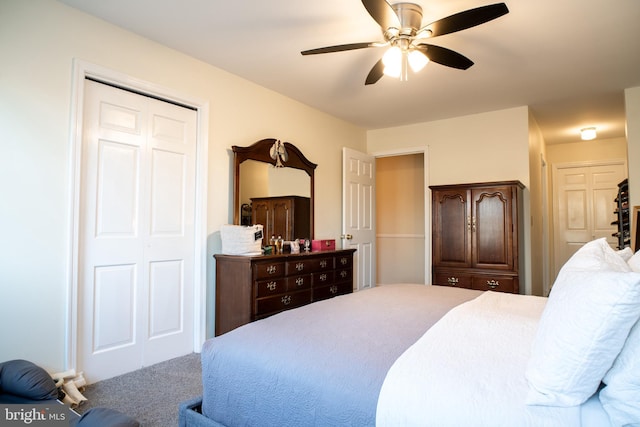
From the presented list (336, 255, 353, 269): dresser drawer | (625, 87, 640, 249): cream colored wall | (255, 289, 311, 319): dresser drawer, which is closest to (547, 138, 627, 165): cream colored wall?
(625, 87, 640, 249): cream colored wall

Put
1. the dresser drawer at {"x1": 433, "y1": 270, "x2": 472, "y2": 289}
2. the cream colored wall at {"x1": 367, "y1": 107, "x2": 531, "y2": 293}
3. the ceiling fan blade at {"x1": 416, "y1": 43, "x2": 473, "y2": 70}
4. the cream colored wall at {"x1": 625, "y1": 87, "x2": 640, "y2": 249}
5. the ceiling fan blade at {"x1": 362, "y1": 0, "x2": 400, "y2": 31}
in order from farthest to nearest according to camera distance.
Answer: the cream colored wall at {"x1": 367, "y1": 107, "x2": 531, "y2": 293} < the dresser drawer at {"x1": 433, "y1": 270, "x2": 472, "y2": 289} < the cream colored wall at {"x1": 625, "y1": 87, "x2": 640, "y2": 249} < the ceiling fan blade at {"x1": 416, "y1": 43, "x2": 473, "y2": 70} < the ceiling fan blade at {"x1": 362, "y1": 0, "x2": 400, "y2": 31}

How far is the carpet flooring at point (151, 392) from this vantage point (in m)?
2.11

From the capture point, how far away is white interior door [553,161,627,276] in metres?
5.98

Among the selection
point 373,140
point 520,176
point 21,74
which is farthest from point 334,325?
point 373,140

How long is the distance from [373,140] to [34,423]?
16.0 ft

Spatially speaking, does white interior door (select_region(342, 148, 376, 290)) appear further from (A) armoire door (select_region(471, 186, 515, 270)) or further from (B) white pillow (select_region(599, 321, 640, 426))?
(B) white pillow (select_region(599, 321, 640, 426))

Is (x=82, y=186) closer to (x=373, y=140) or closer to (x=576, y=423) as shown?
(x=576, y=423)

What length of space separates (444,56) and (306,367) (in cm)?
225

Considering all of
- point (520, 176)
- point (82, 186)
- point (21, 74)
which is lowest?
point (82, 186)

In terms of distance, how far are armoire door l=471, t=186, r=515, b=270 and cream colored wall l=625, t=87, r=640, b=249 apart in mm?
1287

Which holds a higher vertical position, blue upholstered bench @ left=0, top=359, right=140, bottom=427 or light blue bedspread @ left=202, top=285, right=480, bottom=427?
light blue bedspread @ left=202, top=285, right=480, bottom=427

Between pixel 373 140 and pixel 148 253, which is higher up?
pixel 373 140

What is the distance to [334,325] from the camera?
1.69 meters

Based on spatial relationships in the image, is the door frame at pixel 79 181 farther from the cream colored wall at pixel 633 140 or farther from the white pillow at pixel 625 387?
the cream colored wall at pixel 633 140
